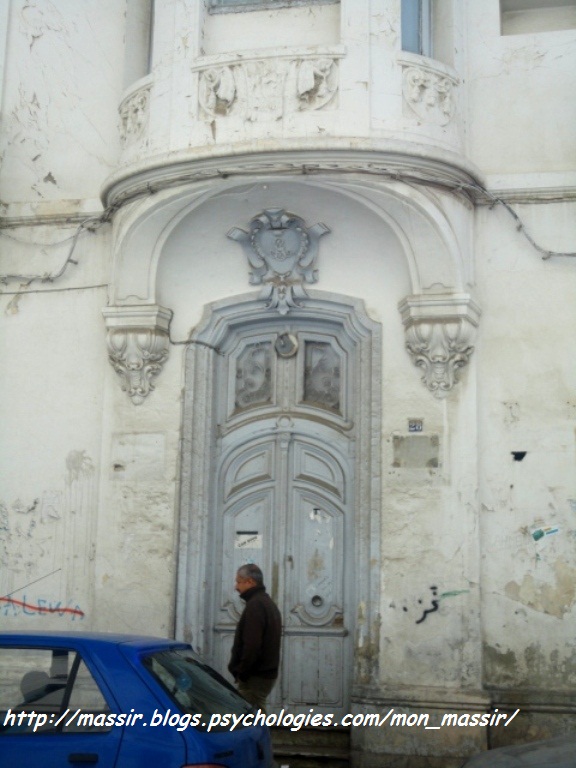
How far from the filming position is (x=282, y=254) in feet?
31.8

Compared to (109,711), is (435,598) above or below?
above

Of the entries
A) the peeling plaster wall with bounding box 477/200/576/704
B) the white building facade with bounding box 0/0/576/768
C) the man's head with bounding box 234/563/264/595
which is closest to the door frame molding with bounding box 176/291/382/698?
the white building facade with bounding box 0/0/576/768

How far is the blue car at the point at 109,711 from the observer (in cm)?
505

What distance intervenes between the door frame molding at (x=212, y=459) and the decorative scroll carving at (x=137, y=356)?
28 centimetres

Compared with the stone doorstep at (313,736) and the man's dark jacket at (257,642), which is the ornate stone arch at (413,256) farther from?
the stone doorstep at (313,736)

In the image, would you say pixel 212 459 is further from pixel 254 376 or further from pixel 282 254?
pixel 282 254

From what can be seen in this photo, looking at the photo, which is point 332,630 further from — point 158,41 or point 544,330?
point 158,41

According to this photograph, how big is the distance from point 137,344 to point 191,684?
4.48 m

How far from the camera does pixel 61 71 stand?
10500 millimetres

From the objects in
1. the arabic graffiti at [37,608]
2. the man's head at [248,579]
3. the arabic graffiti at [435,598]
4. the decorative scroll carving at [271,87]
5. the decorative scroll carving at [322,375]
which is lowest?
the arabic graffiti at [37,608]

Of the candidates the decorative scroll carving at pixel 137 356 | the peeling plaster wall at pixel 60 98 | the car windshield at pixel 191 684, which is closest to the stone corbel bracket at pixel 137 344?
the decorative scroll carving at pixel 137 356

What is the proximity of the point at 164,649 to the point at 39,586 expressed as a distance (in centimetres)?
425

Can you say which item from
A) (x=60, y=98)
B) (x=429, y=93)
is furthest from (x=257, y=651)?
(x=60, y=98)

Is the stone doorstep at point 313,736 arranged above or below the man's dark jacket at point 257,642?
below
